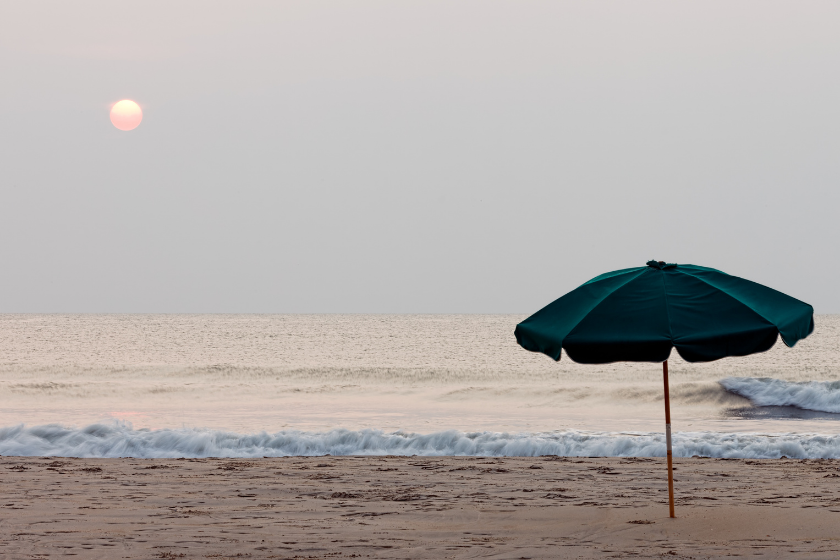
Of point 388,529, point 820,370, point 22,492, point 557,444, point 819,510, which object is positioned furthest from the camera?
point 820,370

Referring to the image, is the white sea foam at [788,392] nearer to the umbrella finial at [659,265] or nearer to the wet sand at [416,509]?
the wet sand at [416,509]

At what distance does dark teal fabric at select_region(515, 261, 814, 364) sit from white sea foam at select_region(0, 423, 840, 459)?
634 cm

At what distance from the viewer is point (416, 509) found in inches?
286

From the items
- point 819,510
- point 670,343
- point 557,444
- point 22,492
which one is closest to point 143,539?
point 22,492

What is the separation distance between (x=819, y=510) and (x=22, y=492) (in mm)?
8156

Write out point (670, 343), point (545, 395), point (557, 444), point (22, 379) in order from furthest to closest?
point (22, 379)
point (545, 395)
point (557, 444)
point (670, 343)

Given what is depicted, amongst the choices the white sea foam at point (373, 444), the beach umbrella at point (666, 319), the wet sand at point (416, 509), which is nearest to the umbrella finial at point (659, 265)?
the beach umbrella at point (666, 319)

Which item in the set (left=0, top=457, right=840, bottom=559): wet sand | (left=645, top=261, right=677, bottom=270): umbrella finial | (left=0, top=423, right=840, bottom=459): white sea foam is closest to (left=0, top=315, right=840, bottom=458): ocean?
(left=0, top=423, right=840, bottom=459): white sea foam

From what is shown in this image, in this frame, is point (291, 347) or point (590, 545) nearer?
point (590, 545)

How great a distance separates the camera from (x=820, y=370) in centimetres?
3403

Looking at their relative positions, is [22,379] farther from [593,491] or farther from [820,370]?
[820,370]

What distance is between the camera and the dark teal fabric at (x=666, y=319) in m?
4.96

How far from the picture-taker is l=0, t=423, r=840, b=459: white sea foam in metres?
11.4

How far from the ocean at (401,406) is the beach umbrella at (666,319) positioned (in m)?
6.39
